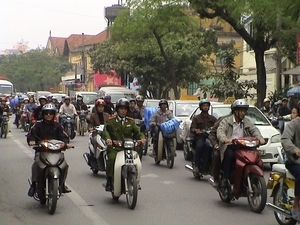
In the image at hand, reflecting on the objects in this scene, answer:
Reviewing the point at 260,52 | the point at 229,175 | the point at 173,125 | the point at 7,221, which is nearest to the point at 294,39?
the point at 260,52

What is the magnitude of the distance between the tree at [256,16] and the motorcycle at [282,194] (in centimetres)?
1335

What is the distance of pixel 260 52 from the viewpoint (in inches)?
1038

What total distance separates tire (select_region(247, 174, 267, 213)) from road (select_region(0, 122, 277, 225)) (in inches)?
4.5

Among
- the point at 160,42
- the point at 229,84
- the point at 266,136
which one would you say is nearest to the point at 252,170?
the point at 266,136

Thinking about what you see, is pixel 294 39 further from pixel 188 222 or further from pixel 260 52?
pixel 188 222

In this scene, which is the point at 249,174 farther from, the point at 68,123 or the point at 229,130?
the point at 68,123

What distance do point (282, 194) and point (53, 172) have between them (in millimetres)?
3218

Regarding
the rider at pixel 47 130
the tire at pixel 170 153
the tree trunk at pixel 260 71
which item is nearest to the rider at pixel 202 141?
the tire at pixel 170 153

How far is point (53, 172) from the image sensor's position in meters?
9.45

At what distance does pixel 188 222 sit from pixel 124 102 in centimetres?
241

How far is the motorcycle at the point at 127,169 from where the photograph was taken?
32.6 ft

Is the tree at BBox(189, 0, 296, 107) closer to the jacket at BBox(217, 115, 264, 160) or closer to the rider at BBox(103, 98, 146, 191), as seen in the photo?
the jacket at BBox(217, 115, 264, 160)

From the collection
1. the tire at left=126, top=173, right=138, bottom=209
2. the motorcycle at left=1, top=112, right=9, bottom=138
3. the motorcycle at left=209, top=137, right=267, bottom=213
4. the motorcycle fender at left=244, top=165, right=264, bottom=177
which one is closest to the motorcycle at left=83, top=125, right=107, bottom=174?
the tire at left=126, top=173, right=138, bottom=209

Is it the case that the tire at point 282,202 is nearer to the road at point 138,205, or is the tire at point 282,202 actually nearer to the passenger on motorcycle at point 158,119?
the road at point 138,205
